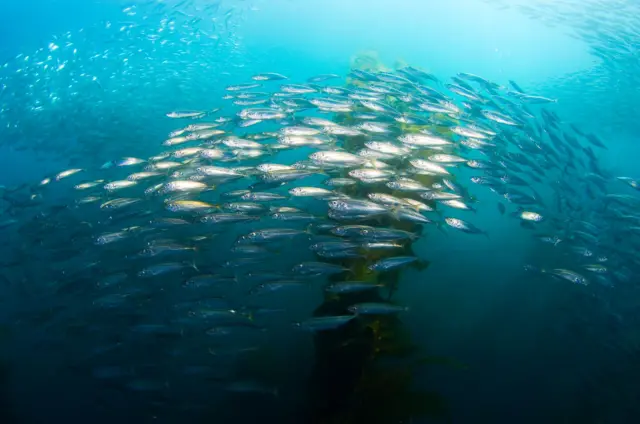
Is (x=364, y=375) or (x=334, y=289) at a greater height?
(x=334, y=289)

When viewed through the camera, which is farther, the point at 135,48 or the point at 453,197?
the point at 135,48

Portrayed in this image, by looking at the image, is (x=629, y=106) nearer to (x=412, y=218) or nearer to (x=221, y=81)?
(x=412, y=218)

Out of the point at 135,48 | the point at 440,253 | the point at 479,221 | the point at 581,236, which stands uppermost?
the point at 135,48

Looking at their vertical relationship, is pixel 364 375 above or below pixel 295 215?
below

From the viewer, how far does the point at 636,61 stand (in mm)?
22047

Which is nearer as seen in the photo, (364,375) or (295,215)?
(364,375)

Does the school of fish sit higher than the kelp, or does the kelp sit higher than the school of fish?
the school of fish

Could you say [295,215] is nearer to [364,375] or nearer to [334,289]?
[334,289]

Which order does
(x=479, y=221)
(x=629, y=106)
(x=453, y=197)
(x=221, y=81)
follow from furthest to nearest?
(x=221, y=81) < (x=629, y=106) < (x=479, y=221) < (x=453, y=197)

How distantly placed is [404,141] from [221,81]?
30.8m

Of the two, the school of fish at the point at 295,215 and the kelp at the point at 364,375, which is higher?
the school of fish at the point at 295,215

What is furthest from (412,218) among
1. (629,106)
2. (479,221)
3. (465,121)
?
(629,106)

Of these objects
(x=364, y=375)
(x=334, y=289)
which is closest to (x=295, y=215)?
(x=334, y=289)

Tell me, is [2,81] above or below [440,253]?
above
